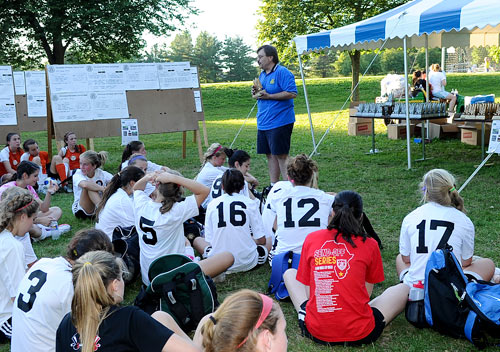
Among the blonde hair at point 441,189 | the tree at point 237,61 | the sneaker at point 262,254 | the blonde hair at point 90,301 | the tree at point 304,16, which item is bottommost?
the sneaker at point 262,254

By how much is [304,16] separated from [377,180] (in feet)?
56.6

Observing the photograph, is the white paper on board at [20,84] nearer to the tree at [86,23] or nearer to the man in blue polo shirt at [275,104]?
the tree at [86,23]

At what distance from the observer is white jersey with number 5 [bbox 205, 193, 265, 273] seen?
446cm

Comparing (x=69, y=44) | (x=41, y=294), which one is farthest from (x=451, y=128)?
(x=69, y=44)

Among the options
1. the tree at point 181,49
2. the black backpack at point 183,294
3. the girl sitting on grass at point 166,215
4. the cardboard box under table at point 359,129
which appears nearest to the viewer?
the black backpack at point 183,294

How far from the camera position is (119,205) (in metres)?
4.87

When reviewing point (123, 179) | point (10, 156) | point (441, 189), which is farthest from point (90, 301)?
point (10, 156)

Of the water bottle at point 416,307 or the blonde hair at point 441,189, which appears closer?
the water bottle at point 416,307

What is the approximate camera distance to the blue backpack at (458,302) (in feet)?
10.0

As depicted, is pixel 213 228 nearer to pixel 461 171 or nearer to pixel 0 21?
pixel 461 171

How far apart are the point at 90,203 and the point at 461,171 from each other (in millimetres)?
5735

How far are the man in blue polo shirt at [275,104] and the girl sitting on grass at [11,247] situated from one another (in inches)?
146

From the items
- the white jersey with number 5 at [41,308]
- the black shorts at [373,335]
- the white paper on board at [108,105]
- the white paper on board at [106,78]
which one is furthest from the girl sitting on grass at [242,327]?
the white paper on board at [106,78]

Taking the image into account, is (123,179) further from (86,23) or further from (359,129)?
(86,23)
